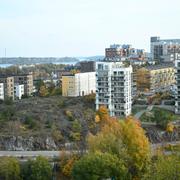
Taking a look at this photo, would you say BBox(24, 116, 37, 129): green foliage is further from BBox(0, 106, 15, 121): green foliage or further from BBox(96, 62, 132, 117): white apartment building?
BBox(96, 62, 132, 117): white apartment building

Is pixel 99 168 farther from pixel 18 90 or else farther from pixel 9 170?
pixel 18 90

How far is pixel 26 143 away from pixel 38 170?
3.69m

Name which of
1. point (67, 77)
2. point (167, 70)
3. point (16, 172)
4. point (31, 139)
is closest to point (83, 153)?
point (16, 172)

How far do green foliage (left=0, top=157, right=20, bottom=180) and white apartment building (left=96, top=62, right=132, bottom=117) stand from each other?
7.60m

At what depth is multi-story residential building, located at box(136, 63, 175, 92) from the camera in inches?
888

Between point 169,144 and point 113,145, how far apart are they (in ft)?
10.5

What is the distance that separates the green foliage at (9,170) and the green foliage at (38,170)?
21 cm

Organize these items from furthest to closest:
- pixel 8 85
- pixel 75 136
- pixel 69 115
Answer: pixel 8 85 → pixel 69 115 → pixel 75 136

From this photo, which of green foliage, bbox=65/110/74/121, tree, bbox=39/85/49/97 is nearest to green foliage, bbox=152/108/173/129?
green foliage, bbox=65/110/74/121

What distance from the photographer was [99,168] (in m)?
10.2

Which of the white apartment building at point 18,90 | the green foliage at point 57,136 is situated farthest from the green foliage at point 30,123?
the white apartment building at point 18,90

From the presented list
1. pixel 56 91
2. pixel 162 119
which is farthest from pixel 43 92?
pixel 162 119

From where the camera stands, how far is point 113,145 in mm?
11328

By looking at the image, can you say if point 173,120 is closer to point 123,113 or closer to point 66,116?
point 123,113
